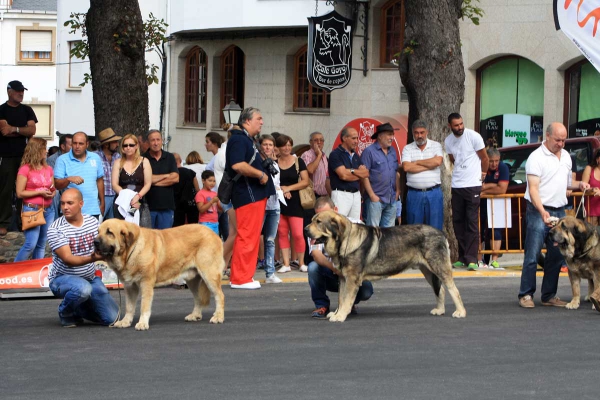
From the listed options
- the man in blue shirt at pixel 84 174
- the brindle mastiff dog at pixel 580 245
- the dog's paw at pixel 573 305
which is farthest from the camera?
the man in blue shirt at pixel 84 174

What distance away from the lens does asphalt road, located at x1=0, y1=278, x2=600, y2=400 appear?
7.92m

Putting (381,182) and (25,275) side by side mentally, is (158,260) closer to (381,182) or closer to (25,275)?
(25,275)

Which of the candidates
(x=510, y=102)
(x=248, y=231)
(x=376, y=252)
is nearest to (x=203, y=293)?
(x=376, y=252)

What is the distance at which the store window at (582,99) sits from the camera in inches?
957

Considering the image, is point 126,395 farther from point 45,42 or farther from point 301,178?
point 45,42

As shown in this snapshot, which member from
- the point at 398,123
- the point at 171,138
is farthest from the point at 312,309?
the point at 171,138

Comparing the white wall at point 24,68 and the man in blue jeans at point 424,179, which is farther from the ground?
the white wall at point 24,68

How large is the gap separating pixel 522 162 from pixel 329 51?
9774mm

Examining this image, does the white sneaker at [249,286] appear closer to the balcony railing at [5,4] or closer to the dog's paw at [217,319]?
the dog's paw at [217,319]

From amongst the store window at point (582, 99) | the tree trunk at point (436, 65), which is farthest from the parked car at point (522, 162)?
the store window at point (582, 99)

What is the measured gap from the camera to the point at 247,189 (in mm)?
13477

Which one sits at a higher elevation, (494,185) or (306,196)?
(494,185)

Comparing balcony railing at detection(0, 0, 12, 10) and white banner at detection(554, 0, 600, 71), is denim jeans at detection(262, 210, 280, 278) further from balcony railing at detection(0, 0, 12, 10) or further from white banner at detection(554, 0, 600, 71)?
balcony railing at detection(0, 0, 12, 10)

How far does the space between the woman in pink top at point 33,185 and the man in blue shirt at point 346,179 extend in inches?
151
